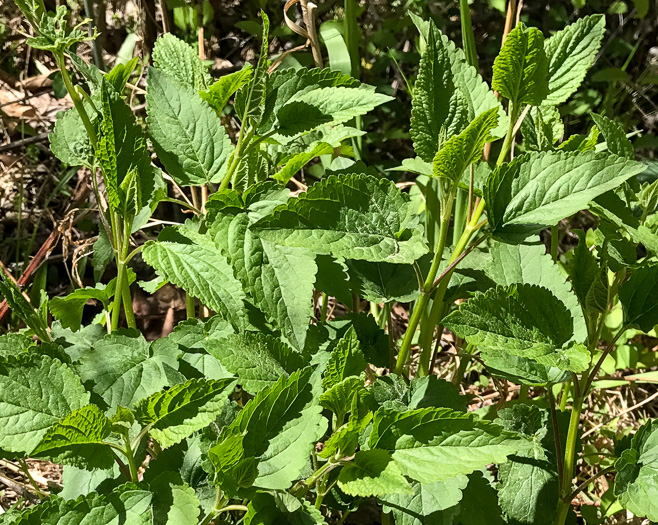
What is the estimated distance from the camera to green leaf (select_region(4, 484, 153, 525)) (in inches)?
27.9

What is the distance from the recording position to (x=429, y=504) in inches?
34.3

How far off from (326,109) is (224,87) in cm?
16

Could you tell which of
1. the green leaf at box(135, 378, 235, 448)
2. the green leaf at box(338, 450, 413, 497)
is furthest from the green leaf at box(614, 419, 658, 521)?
the green leaf at box(135, 378, 235, 448)

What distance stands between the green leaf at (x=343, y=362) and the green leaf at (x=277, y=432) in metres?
0.03

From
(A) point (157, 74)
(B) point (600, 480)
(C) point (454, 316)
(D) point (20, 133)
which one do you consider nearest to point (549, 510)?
(C) point (454, 316)

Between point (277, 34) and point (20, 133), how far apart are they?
857 millimetres

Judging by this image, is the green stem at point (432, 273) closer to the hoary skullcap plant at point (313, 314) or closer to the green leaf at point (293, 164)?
the hoary skullcap plant at point (313, 314)

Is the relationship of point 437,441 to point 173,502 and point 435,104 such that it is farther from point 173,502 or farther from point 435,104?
point 435,104

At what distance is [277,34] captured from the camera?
2.10m

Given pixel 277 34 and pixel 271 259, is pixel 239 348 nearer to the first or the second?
pixel 271 259

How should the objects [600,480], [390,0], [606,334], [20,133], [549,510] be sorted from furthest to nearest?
[390,0]
[20,133]
[606,334]
[600,480]
[549,510]

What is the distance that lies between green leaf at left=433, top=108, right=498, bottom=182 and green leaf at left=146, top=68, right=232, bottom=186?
341 millimetres

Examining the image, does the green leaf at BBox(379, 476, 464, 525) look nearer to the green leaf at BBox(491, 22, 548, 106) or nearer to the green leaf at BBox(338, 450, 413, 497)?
the green leaf at BBox(338, 450, 413, 497)

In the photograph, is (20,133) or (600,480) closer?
(600,480)
